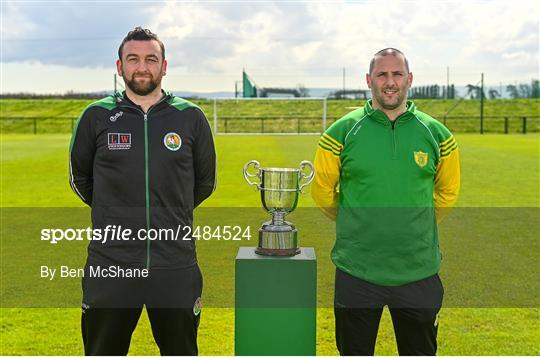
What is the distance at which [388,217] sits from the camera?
10.1 ft

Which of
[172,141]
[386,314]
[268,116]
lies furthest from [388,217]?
[268,116]

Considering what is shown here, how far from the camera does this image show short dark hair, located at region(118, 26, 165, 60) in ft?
9.72

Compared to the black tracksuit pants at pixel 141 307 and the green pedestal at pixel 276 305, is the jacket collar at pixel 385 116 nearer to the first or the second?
the green pedestal at pixel 276 305

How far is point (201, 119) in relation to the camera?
310 centimetres

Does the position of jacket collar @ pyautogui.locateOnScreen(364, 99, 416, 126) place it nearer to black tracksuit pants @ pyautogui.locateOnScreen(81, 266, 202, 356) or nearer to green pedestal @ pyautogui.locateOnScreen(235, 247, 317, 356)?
green pedestal @ pyautogui.locateOnScreen(235, 247, 317, 356)

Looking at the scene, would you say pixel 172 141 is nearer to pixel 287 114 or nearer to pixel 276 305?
pixel 276 305

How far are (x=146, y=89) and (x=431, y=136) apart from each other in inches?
52.8

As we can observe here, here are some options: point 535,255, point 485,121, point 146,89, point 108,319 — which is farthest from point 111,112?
point 485,121

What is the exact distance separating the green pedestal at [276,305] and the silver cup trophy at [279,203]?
0.07 metres

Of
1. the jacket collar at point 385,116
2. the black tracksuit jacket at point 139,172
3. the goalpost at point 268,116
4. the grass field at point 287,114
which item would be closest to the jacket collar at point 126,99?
the black tracksuit jacket at point 139,172

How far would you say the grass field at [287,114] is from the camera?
41938 millimetres

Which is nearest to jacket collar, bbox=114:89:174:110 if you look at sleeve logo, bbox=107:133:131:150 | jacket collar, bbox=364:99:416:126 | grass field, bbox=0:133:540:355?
sleeve logo, bbox=107:133:131:150

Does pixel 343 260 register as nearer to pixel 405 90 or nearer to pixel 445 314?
pixel 405 90

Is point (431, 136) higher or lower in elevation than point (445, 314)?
higher
